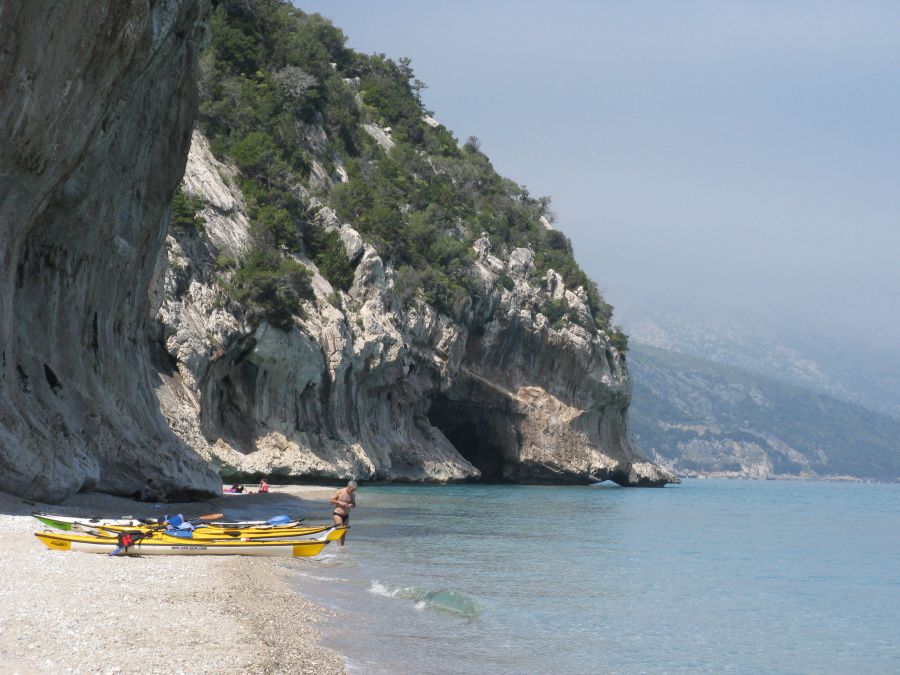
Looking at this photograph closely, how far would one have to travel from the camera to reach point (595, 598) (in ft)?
58.7

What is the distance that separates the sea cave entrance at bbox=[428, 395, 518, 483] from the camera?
6856cm

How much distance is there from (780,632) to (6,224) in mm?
15609

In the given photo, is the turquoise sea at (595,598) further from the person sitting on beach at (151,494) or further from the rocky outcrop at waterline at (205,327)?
the rocky outcrop at waterline at (205,327)

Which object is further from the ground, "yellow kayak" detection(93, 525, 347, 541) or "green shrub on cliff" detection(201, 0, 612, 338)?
"green shrub on cliff" detection(201, 0, 612, 338)

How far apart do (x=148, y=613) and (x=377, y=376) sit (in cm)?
4352

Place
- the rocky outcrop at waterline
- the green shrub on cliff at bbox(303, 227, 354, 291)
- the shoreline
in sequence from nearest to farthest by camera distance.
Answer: the shoreline, the rocky outcrop at waterline, the green shrub on cliff at bbox(303, 227, 354, 291)

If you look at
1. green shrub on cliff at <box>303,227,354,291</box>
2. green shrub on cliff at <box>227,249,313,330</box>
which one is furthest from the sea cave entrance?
green shrub on cliff at <box>227,249,313,330</box>

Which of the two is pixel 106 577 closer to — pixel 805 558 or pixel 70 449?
pixel 70 449

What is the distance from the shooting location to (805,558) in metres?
28.3

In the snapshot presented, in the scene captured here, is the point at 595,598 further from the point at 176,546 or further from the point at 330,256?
the point at 330,256

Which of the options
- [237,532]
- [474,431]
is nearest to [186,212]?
[237,532]

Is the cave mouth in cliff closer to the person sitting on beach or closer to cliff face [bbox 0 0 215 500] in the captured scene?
cliff face [bbox 0 0 215 500]

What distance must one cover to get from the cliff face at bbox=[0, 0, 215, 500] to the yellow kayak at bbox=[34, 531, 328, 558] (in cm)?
340

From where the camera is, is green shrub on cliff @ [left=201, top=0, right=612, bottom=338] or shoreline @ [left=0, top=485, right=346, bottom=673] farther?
green shrub on cliff @ [left=201, top=0, right=612, bottom=338]
